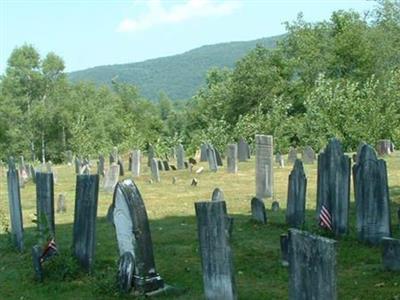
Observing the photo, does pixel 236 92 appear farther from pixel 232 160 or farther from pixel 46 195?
pixel 46 195

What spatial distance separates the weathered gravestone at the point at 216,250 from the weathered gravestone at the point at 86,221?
2.82 m

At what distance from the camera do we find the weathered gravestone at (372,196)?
10609 millimetres

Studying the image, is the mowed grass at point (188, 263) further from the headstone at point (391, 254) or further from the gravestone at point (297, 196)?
the gravestone at point (297, 196)

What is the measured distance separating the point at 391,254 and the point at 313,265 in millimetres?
3738

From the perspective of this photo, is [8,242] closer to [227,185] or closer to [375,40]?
[227,185]

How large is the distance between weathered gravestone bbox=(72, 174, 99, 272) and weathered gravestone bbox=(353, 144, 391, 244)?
412 cm

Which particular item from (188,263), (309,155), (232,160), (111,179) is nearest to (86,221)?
(188,263)

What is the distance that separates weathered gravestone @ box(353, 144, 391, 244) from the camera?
10609mm

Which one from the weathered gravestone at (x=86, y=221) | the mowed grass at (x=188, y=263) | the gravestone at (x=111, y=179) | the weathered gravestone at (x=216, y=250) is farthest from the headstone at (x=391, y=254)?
the gravestone at (x=111, y=179)

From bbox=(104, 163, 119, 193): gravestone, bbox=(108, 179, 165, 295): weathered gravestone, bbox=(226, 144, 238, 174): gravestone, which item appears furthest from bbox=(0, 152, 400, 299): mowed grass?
bbox=(226, 144, 238, 174): gravestone

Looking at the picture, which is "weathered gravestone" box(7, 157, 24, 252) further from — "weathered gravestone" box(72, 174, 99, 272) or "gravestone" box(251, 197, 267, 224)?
"gravestone" box(251, 197, 267, 224)

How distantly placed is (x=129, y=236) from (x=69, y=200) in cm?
1281

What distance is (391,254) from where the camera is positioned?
9055mm

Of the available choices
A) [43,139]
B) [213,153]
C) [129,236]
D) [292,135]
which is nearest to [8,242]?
[129,236]
